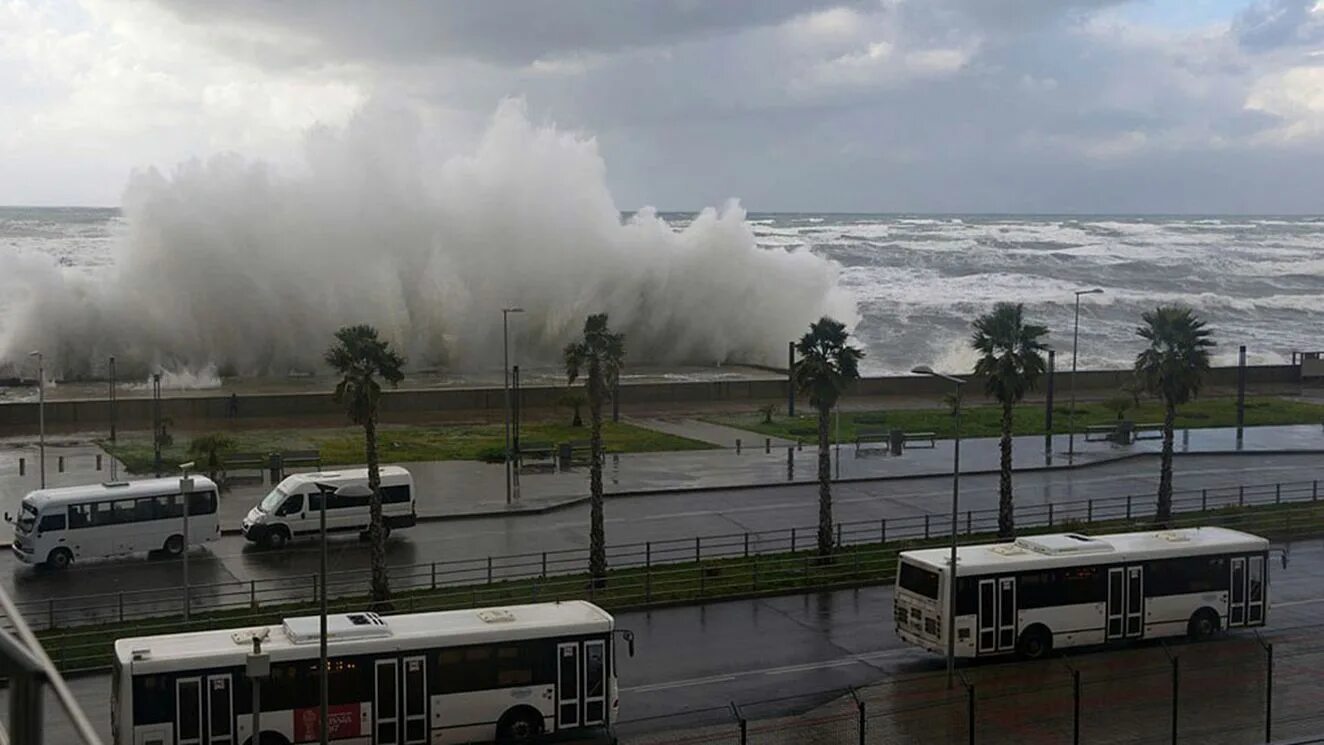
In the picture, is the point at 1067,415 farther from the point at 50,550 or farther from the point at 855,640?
the point at 50,550

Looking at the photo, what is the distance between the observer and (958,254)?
19788 centimetres

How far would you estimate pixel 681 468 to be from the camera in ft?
151

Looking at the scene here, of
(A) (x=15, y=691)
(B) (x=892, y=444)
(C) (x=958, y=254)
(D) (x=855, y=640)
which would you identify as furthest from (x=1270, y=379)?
(C) (x=958, y=254)

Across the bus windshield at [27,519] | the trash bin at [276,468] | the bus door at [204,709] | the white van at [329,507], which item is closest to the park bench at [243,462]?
the trash bin at [276,468]

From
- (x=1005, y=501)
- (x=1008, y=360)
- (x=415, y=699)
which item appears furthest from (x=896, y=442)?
(x=415, y=699)

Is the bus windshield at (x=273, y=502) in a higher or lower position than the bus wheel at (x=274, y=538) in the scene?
higher

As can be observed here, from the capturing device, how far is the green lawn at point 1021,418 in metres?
56.6

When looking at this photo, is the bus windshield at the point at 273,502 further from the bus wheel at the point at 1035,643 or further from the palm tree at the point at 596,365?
the bus wheel at the point at 1035,643

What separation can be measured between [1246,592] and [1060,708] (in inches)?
262

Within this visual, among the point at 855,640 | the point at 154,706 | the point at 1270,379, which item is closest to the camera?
the point at 154,706

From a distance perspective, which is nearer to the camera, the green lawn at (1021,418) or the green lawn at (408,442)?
the green lawn at (408,442)

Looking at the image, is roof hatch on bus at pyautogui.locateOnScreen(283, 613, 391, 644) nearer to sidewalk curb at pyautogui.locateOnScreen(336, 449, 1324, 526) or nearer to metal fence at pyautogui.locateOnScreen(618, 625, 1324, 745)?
metal fence at pyautogui.locateOnScreen(618, 625, 1324, 745)

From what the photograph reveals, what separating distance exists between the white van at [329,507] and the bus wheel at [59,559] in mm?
4248

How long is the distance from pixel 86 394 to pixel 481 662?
168 ft
